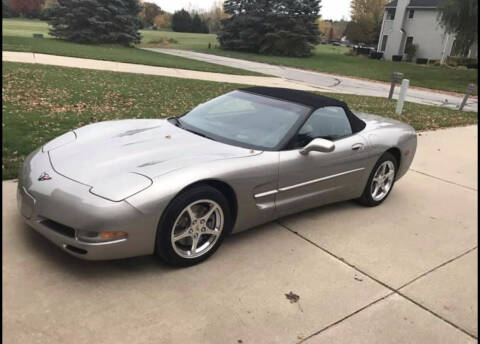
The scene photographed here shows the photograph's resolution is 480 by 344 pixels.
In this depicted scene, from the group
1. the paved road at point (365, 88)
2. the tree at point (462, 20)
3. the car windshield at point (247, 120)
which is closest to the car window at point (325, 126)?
the car windshield at point (247, 120)

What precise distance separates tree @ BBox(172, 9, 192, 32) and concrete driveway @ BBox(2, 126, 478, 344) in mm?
67608

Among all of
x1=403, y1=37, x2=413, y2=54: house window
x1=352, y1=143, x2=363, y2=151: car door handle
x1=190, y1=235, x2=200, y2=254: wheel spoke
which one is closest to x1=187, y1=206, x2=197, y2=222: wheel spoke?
x1=190, y1=235, x2=200, y2=254: wheel spoke

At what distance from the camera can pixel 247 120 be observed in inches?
166

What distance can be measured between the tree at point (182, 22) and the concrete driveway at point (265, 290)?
67608mm

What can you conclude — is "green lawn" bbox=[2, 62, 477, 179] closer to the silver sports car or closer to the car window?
the silver sports car

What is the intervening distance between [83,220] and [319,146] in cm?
198

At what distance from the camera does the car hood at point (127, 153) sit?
10.0ft

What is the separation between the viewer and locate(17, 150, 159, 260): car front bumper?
2826 mm

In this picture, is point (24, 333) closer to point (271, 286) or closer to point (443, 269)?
point (271, 286)

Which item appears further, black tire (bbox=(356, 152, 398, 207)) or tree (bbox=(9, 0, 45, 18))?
tree (bbox=(9, 0, 45, 18))

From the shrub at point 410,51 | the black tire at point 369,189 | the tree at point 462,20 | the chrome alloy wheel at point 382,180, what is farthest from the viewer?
the shrub at point 410,51

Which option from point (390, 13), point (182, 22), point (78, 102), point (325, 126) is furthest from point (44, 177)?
point (182, 22)

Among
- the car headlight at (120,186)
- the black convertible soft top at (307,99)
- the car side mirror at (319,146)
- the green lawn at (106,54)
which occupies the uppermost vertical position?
the black convertible soft top at (307,99)

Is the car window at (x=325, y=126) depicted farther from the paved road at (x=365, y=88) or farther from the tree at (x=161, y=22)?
the tree at (x=161, y=22)
